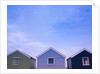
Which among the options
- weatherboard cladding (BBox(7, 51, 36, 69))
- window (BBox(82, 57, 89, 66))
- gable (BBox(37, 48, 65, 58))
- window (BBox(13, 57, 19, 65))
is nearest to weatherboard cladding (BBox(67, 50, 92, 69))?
window (BBox(82, 57, 89, 66))

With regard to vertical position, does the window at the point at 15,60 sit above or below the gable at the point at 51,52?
below

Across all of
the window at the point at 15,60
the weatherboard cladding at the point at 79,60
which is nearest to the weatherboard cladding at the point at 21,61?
the window at the point at 15,60

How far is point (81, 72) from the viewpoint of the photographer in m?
2.95

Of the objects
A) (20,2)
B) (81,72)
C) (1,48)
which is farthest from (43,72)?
(20,2)

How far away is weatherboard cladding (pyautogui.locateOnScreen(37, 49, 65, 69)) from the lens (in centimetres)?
605

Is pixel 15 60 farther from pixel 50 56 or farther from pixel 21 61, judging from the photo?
pixel 50 56

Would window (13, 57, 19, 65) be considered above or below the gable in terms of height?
below

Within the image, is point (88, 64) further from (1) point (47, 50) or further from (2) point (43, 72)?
(2) point (43, 72)

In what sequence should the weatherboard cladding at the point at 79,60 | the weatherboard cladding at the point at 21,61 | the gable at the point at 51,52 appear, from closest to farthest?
the weatherboard cladding at the point at 79,60 → the weatherboard cladding at the point at 21,61 → the gable at the point at 51,52

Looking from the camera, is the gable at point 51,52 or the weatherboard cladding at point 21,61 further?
the gable at point 51,52

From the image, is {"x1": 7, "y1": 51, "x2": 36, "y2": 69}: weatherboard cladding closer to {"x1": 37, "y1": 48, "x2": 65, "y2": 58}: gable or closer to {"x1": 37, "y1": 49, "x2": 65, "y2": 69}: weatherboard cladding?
{"x1": 37, "y1": 49, "x2": 65, "y2": 69}: weatherboard cladding

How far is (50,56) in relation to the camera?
242 inches

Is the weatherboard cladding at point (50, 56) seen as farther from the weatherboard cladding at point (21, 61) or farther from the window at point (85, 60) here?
the window at point (85, 60)

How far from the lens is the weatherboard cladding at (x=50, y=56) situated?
6053mm
